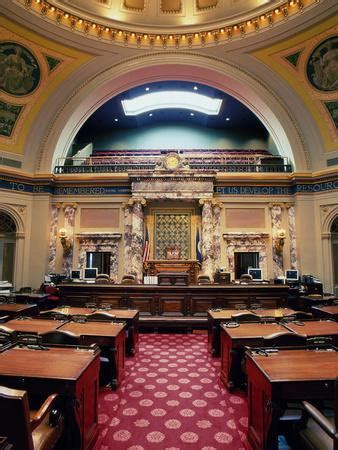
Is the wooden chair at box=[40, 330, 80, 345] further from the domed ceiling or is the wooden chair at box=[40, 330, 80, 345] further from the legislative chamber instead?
the domed ceiling

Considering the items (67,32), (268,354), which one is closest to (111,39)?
(67,32)

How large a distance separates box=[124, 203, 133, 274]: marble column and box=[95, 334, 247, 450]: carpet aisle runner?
21.0ft

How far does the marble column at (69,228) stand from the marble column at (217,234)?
214 inches

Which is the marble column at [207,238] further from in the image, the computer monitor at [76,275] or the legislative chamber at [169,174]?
the computer monitor at [76,275]

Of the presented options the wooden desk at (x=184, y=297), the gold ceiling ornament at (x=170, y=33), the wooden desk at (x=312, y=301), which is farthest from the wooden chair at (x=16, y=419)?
the gold ceiling ornament at (x=170, y=33)

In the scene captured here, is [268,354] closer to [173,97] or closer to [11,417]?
[11,417]

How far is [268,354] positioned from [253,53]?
36.9 ft

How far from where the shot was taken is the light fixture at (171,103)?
14914 millimetres

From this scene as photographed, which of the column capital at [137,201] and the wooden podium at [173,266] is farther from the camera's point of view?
the column capital at [137,201]

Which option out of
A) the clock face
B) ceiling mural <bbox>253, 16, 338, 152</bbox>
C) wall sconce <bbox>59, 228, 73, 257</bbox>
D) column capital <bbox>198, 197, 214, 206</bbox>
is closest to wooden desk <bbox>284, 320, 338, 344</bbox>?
column capital <bbox>198, 197, 214, 206</bbox>

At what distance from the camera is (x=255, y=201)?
11.7m

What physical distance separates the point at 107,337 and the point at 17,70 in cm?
1052

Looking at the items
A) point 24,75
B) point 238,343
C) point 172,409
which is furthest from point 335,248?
point 24,75

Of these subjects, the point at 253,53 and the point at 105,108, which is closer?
the point at 253,53
